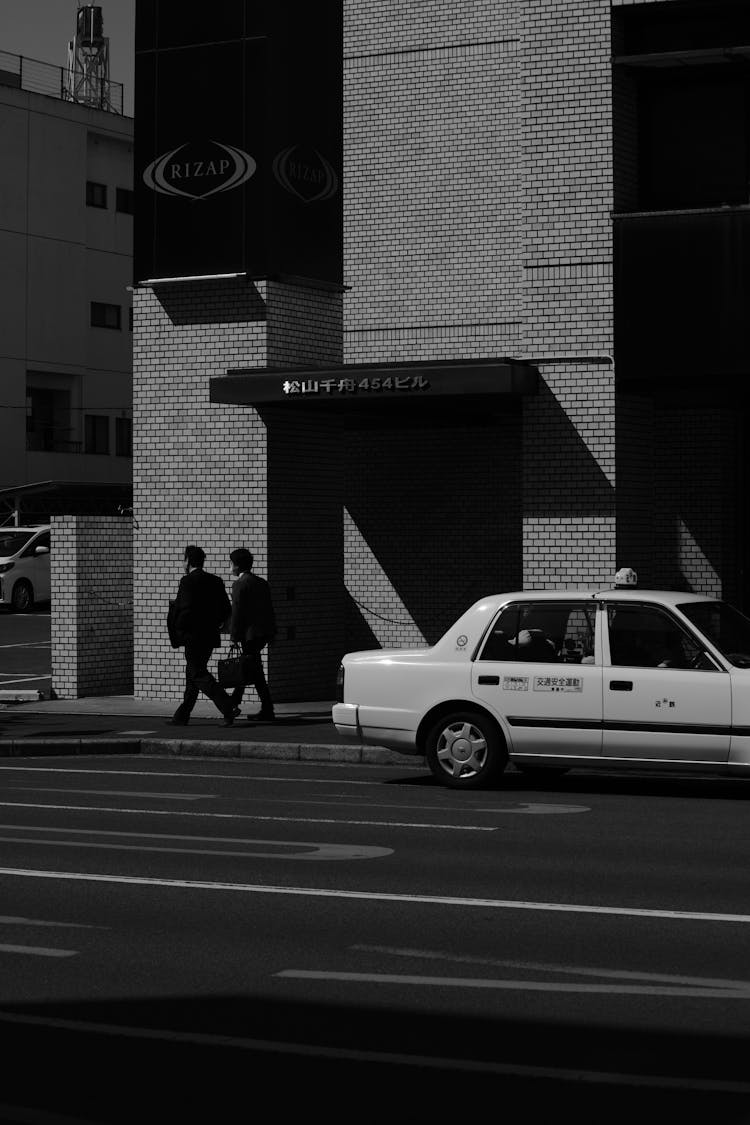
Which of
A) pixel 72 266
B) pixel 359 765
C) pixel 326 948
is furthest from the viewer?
pixel 72 266

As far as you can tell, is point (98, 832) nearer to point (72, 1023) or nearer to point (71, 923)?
point (71, 923)

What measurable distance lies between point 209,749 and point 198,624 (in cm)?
175

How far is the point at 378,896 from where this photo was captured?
911 cm

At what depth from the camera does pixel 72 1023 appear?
6574mm

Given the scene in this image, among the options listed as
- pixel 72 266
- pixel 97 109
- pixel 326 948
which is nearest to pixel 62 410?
pixel 72 266

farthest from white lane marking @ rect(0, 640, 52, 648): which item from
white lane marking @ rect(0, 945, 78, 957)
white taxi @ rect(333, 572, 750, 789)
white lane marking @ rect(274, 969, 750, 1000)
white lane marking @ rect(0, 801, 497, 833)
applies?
white lane marking @ rect(274, 969, 750, 1000)

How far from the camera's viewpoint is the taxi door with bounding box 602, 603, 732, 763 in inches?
510

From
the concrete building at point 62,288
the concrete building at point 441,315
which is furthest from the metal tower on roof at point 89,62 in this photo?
the concrete building at point 441,315

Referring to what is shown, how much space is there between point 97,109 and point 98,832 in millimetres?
53948

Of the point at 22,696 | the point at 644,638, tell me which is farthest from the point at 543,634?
the point at 22,696

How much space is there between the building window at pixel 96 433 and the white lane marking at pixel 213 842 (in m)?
52.9

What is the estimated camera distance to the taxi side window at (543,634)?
13523 millimetres

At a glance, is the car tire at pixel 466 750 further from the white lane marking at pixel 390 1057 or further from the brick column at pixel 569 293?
the white lane marking at pixel 390 1057

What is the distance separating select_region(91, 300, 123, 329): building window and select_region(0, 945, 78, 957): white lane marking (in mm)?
55966
